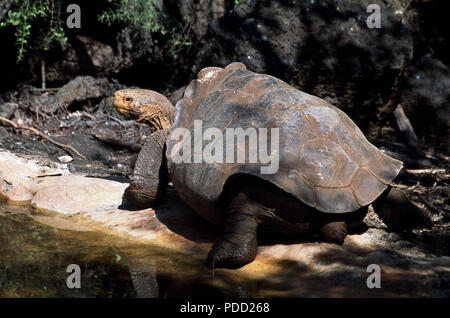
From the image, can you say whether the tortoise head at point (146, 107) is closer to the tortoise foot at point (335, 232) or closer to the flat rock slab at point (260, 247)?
the flat rock slab at point (260, 247)

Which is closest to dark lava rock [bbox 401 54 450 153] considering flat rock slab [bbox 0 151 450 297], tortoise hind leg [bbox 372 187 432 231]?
tortoise hind leg [bbox 372 187 432 231]

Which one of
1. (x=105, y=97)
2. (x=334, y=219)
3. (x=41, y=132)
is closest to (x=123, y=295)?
(x=334, y=219)

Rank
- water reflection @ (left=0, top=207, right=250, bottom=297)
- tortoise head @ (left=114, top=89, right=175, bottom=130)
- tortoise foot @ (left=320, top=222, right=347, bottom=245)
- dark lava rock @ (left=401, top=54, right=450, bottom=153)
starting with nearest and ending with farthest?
1. water reflection @ (left=0, top=207, right=250, bottom=297)
2. tortoise foot @ (left=320, top=222, right=347, bottom=245)
3. tortoise head @ (left=114, top=89, right=175, bottom=130)
4. dark lava rock @ (left=401, top=54, right=450, bottom=153)

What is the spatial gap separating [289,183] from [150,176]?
166 centimetres

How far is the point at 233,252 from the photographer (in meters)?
3.71

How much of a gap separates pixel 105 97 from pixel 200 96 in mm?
4813

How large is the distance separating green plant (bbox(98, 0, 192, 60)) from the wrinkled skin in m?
4.77

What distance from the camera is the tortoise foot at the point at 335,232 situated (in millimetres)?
3836

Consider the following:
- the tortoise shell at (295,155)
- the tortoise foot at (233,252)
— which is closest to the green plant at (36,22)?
the tortoise shell at (295,155)

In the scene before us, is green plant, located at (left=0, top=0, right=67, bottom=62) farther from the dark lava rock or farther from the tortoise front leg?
the dark lava rock

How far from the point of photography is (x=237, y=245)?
12.3ft

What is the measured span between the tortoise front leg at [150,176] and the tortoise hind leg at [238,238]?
3.85 ft

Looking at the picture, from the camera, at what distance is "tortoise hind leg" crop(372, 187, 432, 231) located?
4.15m
